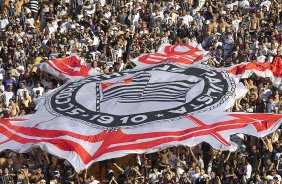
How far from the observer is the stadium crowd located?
109 feet

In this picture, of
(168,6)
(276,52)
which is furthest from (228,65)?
(168,6)

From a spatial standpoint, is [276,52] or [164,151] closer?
[164,151]

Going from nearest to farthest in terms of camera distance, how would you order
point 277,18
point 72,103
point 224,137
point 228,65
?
point 224,137 → point 72,103 → point 228,65 → point 277,18

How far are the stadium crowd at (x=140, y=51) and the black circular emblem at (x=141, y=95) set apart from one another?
0.96m

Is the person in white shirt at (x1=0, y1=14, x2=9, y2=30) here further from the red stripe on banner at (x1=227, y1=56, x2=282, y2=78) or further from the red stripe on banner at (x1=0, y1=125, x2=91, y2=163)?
the red stripe on banner at (x1=227, y1=56, x2=282, y2=78)

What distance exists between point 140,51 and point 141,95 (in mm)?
4927

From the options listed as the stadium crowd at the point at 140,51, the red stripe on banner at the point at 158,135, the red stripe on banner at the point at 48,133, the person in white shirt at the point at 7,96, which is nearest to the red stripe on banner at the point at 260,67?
the stadium crowd at the point at 140,51

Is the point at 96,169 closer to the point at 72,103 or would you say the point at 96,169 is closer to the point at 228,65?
the point at 72,103

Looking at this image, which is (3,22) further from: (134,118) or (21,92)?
(134,118)

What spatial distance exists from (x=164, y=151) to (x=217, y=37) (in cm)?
822

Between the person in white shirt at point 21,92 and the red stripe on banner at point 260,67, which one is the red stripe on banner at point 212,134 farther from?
the person in white shirt at point 21,92

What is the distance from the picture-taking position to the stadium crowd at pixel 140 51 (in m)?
33.1

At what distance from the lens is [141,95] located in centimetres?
3594

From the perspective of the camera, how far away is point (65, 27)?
42562mm
